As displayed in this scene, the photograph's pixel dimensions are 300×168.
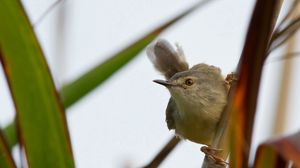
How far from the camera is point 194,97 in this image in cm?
316

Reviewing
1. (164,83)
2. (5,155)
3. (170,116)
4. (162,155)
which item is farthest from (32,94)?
A: (170,116)

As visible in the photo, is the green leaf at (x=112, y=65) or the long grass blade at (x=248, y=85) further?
the green leaf at (x=112, y=65)

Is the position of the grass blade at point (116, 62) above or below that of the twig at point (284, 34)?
below

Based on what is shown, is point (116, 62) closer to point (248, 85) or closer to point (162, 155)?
point (162, 155)

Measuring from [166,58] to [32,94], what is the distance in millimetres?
2278

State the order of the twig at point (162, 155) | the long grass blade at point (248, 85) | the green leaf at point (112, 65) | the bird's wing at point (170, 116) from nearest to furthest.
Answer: the long grass blade at point (248, 85), the twig at point (162, 155), the green leaf at point (112, 65), the bird's wing at point (170, 116)

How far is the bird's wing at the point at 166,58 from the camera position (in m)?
3.40

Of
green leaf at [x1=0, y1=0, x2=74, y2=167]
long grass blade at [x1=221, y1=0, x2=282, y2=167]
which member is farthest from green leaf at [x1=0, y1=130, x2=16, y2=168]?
long grass blade at [x1=221, y1=0, x2=282, y2=167]

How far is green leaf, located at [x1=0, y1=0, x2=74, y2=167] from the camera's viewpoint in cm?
125

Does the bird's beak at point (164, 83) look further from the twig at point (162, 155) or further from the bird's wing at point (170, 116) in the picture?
the twig at point (162, 155)

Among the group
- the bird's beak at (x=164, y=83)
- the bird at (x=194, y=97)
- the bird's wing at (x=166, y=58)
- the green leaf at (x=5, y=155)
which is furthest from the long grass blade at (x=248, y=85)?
the bird's wing at (x=166, y=58)

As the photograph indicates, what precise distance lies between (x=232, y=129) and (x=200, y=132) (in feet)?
6.86

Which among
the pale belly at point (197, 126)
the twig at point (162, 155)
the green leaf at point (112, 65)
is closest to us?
the twig at point (162, 155)

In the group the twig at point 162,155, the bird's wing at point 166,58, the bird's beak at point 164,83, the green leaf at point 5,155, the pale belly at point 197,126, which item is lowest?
the green leaf at point 5,155
